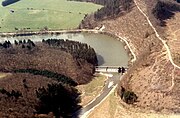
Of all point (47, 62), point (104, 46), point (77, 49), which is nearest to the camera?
point (47, 62)

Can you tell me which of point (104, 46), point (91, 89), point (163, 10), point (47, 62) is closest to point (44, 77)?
point (47, 62)

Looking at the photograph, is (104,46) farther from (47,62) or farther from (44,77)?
(44,77)

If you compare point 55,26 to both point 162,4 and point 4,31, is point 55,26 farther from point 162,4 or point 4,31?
point 162,4

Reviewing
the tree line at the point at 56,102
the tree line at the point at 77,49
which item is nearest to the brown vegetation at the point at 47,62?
the tree line at the point at 77,49

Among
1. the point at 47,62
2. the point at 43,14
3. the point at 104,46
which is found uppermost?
the point at 43,14

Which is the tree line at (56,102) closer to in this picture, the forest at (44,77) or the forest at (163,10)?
the forest at (44,77)

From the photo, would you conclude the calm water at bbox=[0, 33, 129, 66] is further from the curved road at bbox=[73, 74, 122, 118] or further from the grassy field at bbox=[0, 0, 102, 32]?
the curved road at bbox=[73, 74, 122, 118]

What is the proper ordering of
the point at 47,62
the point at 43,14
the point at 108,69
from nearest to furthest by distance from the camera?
the point at 108,69 → the point at 47,62 → the point at 43,14
